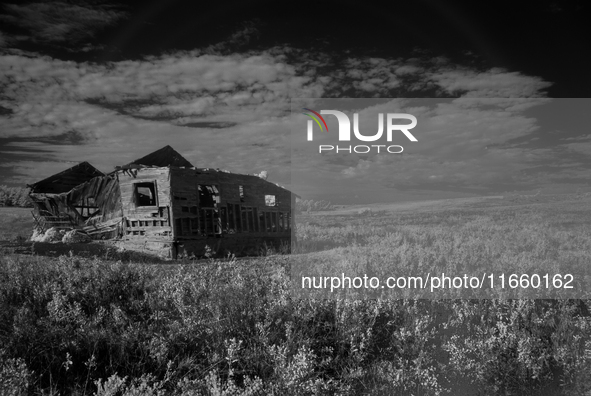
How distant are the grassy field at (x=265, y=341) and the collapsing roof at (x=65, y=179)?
26.4 meters

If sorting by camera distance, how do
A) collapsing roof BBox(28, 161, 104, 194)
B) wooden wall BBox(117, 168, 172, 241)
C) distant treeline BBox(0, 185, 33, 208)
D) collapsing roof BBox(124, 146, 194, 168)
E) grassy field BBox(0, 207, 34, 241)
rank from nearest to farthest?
wooden wall BBox(117, 168, 172, 241)
collapsing roof BBox(124, 146, 194, 168)
collapsing roof BBox(28, 161, 104, 194)
grassy field BBox(0, 207, 34, 241)
distant treeline BBox(0, 185, 33, 208)

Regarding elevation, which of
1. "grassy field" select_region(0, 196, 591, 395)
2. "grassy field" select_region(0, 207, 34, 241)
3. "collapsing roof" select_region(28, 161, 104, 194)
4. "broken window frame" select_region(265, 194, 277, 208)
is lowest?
"grassy field" select_region(0, 196, 591, 395)

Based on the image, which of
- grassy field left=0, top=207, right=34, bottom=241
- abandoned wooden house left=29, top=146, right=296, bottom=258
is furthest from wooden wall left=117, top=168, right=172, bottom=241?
grassy field left=0, top=207, right=34, bottom=241

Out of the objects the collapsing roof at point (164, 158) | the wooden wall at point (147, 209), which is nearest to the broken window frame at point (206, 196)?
the wooden wall at point (147, 209)

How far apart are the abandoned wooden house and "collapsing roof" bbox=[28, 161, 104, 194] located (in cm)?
585

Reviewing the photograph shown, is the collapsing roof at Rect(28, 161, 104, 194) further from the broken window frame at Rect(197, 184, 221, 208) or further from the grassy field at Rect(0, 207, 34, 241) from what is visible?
the broken window frame at Rect(197, 184, 221, 208)

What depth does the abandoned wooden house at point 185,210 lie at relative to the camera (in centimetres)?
1848

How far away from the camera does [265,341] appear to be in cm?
416

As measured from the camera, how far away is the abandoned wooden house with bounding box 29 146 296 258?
1848cm

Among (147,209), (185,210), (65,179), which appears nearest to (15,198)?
(65,179)

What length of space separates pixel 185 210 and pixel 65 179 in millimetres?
18579

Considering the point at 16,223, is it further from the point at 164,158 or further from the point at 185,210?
the point at 185,210

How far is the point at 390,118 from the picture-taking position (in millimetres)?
7621

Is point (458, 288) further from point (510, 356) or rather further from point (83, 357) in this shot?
point (83, 357)
